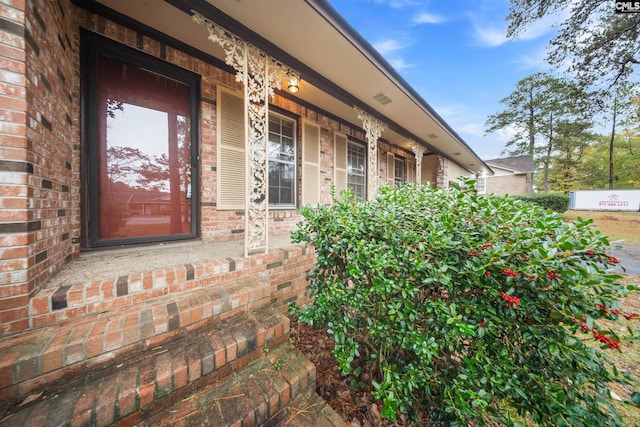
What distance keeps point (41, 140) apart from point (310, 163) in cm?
341

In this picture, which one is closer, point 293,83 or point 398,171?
point 293,83

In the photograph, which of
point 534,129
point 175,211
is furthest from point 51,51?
point 534,129

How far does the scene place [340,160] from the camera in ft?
16.8

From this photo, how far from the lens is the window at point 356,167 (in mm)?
5555

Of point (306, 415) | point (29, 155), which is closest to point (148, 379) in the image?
point (306, 415)

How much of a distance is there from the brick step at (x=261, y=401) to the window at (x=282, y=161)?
2.83 m

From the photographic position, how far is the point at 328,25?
227cm

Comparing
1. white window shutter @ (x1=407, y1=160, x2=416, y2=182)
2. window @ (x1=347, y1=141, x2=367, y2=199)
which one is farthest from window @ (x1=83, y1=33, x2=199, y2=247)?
white window shutter @ (x1=407, y1=160, x2=416, y2=182)

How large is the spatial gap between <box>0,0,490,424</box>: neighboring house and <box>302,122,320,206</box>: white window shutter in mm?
397

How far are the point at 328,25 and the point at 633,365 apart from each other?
14.2ft

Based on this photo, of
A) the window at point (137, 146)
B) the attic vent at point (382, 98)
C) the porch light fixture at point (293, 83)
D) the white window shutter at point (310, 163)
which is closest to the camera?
the window at point (137, 146)

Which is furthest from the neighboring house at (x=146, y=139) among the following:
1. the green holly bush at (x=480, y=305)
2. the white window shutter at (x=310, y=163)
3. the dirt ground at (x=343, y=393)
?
the green holly bush at (x=480, y=305)

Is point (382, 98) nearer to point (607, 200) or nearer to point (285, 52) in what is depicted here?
point (285, 52)

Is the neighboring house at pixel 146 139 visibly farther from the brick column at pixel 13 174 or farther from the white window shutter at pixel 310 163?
the white window shutter at pixel 310 163
